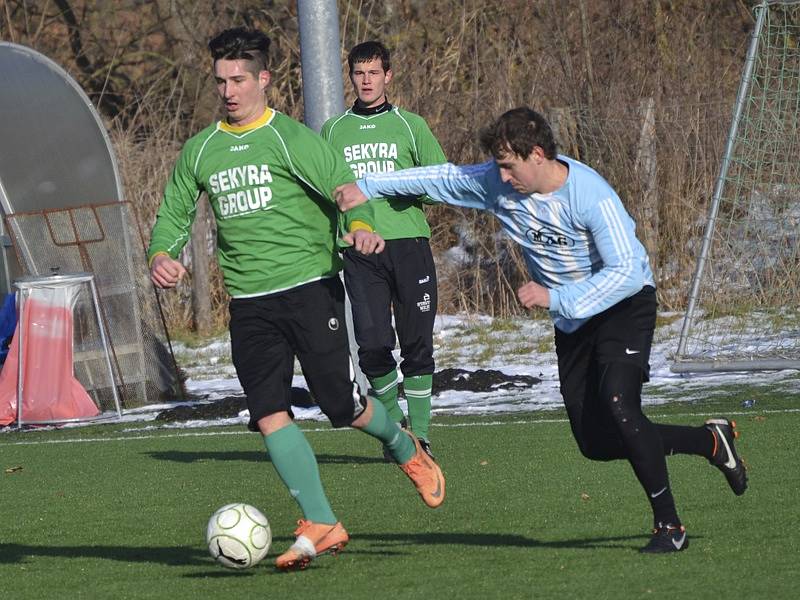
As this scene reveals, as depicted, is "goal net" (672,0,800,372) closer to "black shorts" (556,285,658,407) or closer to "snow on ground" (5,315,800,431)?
"snow on ground" (5,315,800,431)

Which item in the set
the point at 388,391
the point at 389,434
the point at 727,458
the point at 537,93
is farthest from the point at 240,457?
the point at 537,93

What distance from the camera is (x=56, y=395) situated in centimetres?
1093

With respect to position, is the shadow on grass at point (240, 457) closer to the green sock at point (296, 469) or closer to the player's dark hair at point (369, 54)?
the player's dark hair at point (369, 54)

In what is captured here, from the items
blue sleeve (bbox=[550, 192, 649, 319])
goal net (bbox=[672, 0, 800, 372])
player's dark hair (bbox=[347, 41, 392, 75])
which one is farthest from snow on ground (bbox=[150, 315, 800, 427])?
blue sleeve (bbox=[550, 192, 649, 319])

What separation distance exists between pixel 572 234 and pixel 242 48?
146 cm

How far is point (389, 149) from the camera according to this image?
8.16m

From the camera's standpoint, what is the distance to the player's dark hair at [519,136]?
196 inches

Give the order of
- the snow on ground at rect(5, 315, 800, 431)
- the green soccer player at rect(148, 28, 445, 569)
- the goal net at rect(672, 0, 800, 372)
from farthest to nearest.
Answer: the goal net at rect(672, 0, 800, 372)
the snow on ground at rect(5, 315, 800, 431)
the green soccer player at rect(148, 28, 445, 569)

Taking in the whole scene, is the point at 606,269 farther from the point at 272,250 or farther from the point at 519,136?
the point at 272,250

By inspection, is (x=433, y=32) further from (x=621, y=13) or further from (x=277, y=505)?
(x=277, y=505)

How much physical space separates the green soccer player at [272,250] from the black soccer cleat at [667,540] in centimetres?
114

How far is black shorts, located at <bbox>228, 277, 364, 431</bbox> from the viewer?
540 centimetres

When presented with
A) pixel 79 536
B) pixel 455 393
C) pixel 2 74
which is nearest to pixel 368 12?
pixel 2 74

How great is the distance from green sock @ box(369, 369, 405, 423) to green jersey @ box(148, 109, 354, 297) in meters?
2.64
